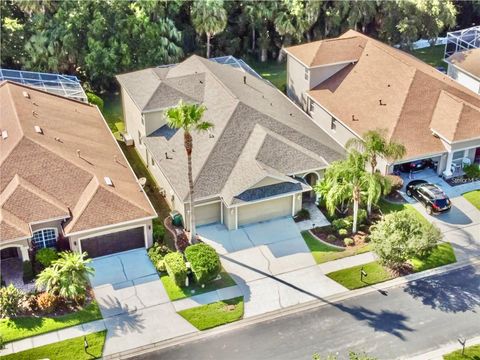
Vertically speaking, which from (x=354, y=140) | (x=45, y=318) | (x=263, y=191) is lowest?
(x=45, y=318)

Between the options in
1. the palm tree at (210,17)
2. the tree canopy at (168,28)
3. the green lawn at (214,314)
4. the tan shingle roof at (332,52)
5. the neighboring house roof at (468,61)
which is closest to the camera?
the green lawn at (214,314)

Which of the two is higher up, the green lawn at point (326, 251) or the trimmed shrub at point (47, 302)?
the green lawn at point (326, 251)

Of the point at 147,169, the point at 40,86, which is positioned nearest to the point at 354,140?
the point at 147,169

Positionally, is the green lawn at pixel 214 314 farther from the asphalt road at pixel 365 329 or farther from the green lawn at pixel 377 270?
the green lawn at pixel 377 270

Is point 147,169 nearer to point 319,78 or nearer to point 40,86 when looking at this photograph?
point 40,86

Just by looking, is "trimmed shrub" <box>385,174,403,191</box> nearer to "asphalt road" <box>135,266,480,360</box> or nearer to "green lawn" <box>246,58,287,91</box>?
"asphalt road" <box>135,266,480,360</box>

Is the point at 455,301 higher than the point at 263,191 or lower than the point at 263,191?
lower

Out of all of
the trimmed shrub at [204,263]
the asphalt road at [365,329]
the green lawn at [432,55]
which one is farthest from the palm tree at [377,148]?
the green lawn at [432,55]
